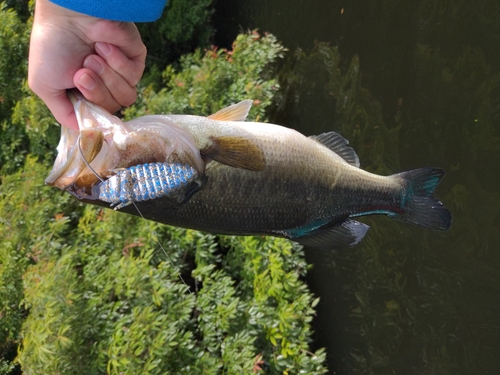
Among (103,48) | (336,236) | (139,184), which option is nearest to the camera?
(139,184)

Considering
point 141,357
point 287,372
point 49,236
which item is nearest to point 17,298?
point 49,236

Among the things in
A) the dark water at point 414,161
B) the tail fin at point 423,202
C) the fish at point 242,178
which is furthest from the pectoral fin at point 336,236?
the dark water at point 414,161

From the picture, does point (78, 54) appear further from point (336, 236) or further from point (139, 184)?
point (336, 236)

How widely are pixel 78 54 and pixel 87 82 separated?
0.39 feet

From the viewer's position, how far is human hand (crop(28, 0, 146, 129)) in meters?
1.58

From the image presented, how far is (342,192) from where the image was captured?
1993mm

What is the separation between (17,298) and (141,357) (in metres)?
1.25

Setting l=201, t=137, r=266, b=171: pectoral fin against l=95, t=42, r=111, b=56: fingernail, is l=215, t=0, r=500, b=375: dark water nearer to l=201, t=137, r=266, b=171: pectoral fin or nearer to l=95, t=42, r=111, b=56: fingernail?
l=201, t=137, r=266, b=171: pectoral fin

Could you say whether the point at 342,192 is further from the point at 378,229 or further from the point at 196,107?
the point at 196,107

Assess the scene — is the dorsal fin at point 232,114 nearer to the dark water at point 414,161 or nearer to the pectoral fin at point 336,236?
the pectoral fin at point 336,236

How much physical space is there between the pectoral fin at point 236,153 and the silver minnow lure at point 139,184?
0.22m

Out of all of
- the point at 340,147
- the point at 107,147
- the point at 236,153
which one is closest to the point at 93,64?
the point at 107,147

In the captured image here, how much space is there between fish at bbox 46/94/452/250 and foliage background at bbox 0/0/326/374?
1.13m

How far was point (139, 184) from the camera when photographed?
1.52m
